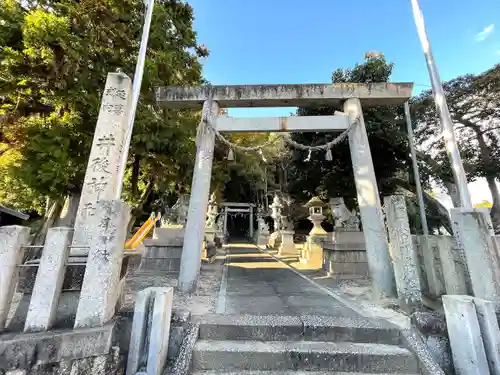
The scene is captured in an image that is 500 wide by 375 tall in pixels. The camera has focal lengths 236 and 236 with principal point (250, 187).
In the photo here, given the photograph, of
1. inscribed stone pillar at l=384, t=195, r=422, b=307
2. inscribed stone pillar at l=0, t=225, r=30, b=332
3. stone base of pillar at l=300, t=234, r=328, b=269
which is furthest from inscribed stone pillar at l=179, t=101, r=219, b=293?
stone base of pillar at l=300, t=234, r=328, b=269

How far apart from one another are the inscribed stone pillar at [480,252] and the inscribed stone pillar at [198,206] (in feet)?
14.1

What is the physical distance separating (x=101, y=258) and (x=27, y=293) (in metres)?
1.05

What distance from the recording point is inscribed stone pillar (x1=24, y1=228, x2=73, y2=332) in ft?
8.00

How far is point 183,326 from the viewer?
2898 millimetres

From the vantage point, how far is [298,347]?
8.96 feet

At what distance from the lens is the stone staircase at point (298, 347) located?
2.62 m

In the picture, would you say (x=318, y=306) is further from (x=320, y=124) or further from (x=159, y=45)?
(x=159, y=45)

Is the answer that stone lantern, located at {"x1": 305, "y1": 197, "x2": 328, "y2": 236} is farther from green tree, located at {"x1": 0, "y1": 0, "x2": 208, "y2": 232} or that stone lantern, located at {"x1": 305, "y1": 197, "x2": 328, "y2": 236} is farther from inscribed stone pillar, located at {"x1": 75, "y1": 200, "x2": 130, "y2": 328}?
inscribed stone pillar, located at {"x1": 75, "y1": 200, "x2": 130, "y2": 328}

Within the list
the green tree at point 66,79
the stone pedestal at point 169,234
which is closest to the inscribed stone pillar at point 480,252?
the stone pedestal at point 169,234

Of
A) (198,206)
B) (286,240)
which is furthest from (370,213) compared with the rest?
(286,240)

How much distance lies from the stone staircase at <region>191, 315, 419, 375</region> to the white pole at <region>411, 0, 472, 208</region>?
3.20 meters

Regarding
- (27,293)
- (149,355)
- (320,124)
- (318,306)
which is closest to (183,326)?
(149,355)

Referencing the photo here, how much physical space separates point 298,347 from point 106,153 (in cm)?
391

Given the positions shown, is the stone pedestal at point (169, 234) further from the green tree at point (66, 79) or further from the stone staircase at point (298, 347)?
the stone staircase at point (298, 347)
